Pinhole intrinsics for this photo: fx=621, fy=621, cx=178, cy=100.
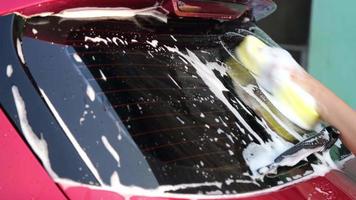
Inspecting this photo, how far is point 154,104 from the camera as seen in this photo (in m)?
1.93

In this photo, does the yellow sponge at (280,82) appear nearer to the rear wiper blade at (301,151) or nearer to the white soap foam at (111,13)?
the rear wiper blade at (301,151)

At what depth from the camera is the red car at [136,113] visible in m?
1.59

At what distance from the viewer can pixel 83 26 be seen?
1.94m

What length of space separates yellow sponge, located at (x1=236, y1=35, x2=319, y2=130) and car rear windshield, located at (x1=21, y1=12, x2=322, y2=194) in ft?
0.17

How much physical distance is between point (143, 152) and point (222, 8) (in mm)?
963

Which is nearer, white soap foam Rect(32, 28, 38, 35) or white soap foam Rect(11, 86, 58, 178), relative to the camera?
white soap foam Rect(11, 86, 58, 178)

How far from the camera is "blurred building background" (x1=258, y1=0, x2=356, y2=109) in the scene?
6.25 metres

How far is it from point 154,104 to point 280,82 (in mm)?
620

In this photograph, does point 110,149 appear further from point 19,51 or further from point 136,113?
point 19,51

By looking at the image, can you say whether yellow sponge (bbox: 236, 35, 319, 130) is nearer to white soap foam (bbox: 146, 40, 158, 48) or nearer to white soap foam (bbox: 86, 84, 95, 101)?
white soap foam (bbox: 146, 40, 158, 48)


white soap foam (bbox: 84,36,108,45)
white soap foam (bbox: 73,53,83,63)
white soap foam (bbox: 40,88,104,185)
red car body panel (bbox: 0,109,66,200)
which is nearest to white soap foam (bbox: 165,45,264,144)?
white soap foam (bbox: 84,36,108,45)

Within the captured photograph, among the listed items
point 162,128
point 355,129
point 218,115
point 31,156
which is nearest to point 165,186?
point 162,128

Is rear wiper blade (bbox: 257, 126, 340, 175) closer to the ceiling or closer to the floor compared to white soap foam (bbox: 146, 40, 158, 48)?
closer to the floor

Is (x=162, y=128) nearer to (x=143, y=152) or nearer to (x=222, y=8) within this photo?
(x=143, y=152)
